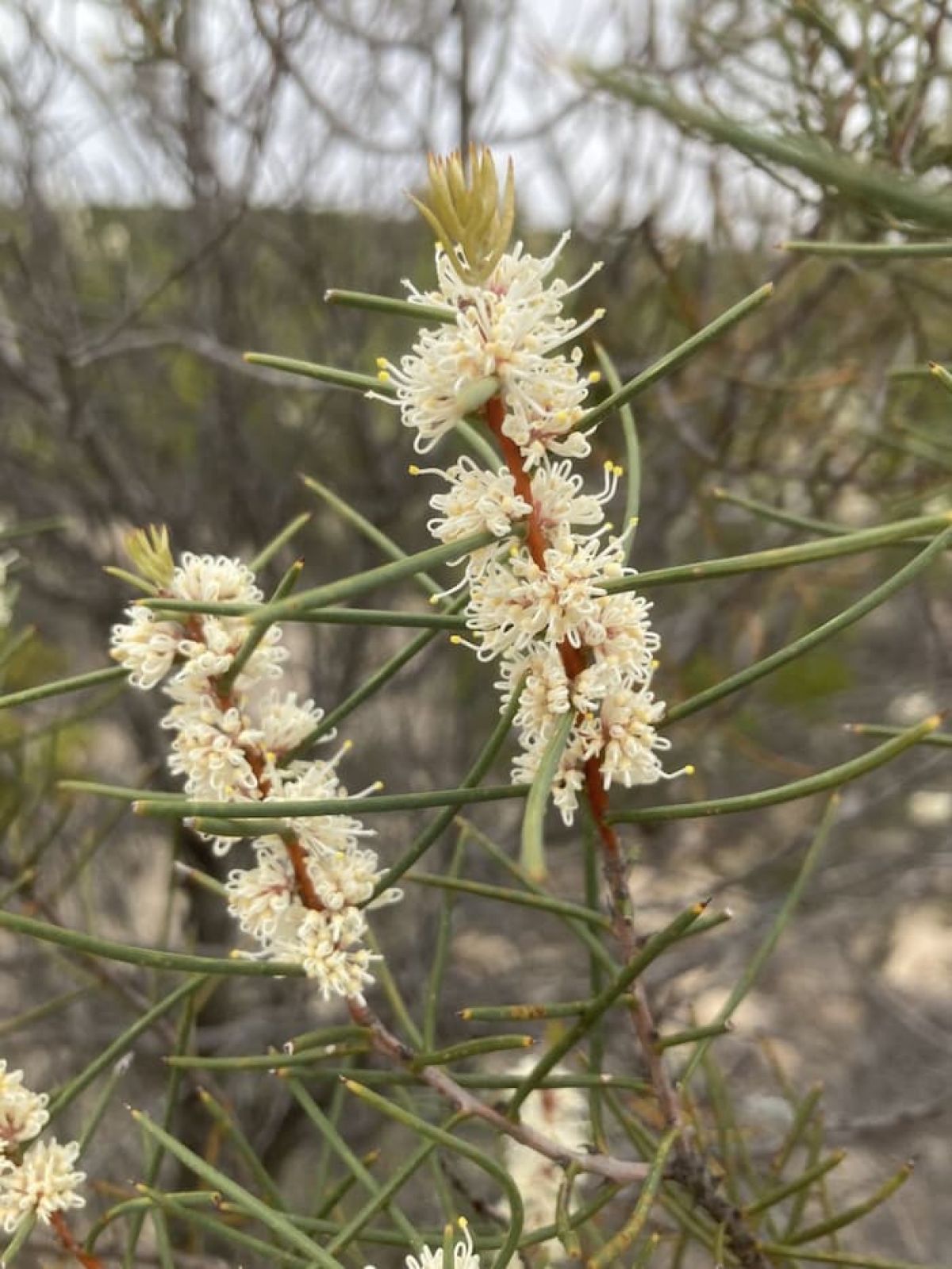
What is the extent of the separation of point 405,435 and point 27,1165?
2.14 metres

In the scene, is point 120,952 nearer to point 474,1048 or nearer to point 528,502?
point 474,1048

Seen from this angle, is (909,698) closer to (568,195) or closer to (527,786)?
(568,195)

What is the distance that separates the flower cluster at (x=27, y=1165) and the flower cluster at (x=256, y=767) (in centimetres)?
20

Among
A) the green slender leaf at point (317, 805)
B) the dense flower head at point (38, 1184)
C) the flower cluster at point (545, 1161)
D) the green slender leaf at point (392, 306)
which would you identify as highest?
the green slender leaf at point (392, 306)

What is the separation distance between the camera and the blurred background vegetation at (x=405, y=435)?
6.45 ft

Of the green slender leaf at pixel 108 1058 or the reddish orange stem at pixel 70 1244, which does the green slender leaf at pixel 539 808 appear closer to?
the green slender leaf at pixel 108 1058

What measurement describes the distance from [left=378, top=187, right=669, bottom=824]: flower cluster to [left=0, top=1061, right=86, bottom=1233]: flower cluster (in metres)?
0.43

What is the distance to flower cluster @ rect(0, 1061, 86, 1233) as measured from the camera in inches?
30.0

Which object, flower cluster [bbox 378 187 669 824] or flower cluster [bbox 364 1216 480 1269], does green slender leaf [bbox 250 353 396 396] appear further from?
flower cluster [bbox 364 1216 480 1269]

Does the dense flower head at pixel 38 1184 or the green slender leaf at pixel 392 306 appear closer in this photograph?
the green slender leaf at pixel 392 306

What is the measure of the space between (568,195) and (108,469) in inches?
43.1

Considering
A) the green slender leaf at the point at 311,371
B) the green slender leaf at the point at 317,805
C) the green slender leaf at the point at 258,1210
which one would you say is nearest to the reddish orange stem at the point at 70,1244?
the green slender leaf at the point at 258,1210

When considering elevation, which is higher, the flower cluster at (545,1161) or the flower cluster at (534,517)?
the flower cluster at (534,517)

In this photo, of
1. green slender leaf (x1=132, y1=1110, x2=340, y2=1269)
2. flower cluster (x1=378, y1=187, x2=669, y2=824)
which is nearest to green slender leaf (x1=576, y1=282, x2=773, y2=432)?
flower cluster (x1=378, y1=187, x2=669, y2=824)
